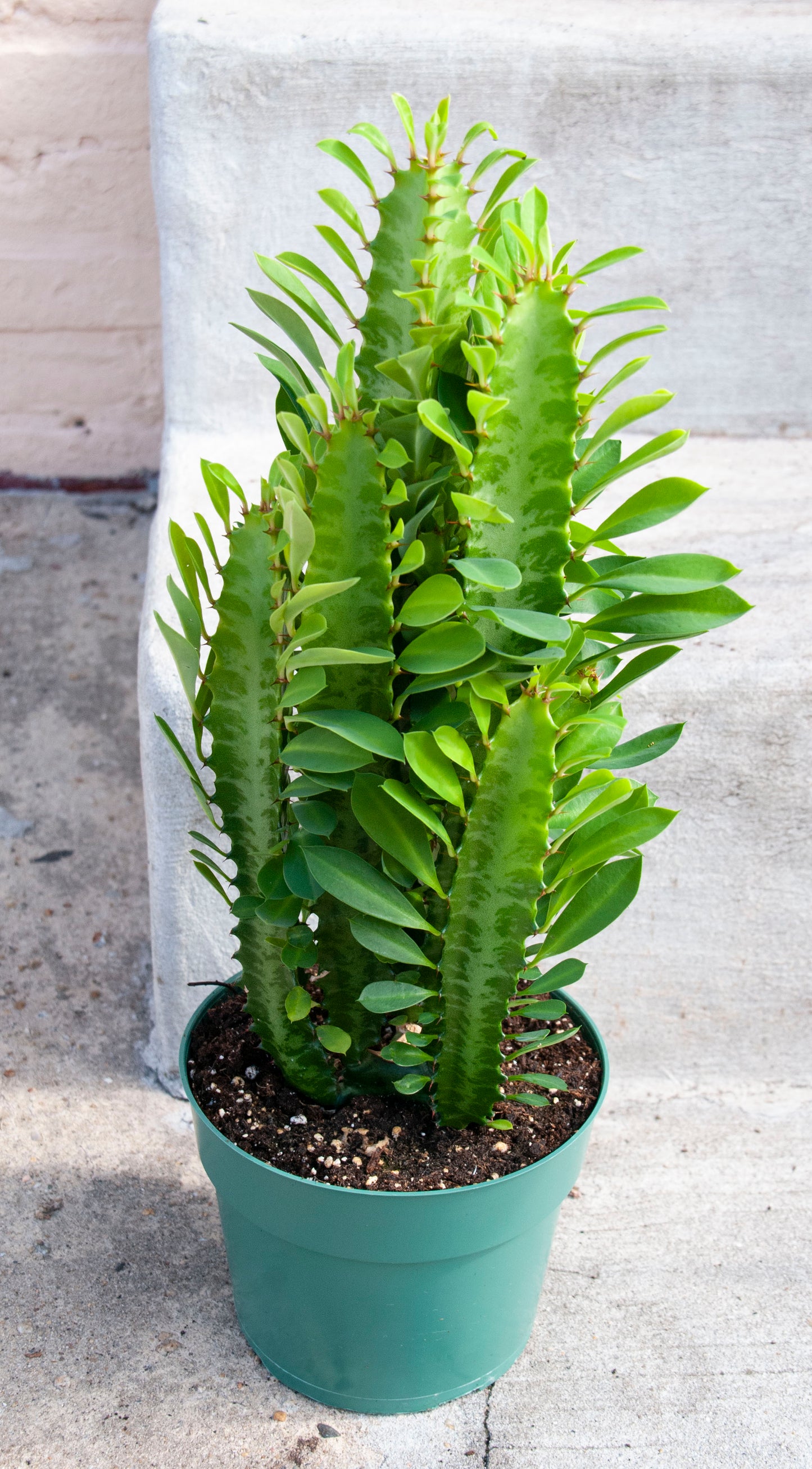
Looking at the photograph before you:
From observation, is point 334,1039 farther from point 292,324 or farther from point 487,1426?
point 292,324

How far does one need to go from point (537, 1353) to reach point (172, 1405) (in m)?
0.32

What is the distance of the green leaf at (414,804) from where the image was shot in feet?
2.42

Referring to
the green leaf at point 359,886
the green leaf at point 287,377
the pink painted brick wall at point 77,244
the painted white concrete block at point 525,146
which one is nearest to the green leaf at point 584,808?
the green leaf at point 359,886

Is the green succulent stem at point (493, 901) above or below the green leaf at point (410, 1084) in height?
above

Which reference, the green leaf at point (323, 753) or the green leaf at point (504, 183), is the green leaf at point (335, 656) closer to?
the green leaf at point (323, 753)

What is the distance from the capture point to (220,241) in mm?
1474

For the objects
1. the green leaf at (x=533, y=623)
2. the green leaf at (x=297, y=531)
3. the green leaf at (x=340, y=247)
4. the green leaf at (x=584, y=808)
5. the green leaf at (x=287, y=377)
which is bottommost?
the green leaf at (x=584, y=808)

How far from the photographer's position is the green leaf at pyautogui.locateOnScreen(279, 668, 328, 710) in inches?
28.1

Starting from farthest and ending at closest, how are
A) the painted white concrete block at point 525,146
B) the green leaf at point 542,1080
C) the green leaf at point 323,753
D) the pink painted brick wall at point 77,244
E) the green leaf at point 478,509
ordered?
the pink painted brick wall at point 77,244 < the painted white concrete block at point 525,146 < the green leaf at point 542,1080 < the green leaf at point 323,753 < the green leaf at point 478,509

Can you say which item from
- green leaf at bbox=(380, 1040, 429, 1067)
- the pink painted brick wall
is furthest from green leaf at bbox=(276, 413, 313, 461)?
the pink painted brick wall

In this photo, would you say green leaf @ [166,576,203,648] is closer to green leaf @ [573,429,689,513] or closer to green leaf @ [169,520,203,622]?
green leaf @ [169,520,203,622]

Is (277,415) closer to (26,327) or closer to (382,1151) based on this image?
(382,1151)

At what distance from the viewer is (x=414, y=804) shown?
75cm

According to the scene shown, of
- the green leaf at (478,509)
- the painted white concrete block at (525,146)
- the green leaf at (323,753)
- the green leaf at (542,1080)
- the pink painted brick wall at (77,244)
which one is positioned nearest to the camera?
the green leaf at (478,509)
